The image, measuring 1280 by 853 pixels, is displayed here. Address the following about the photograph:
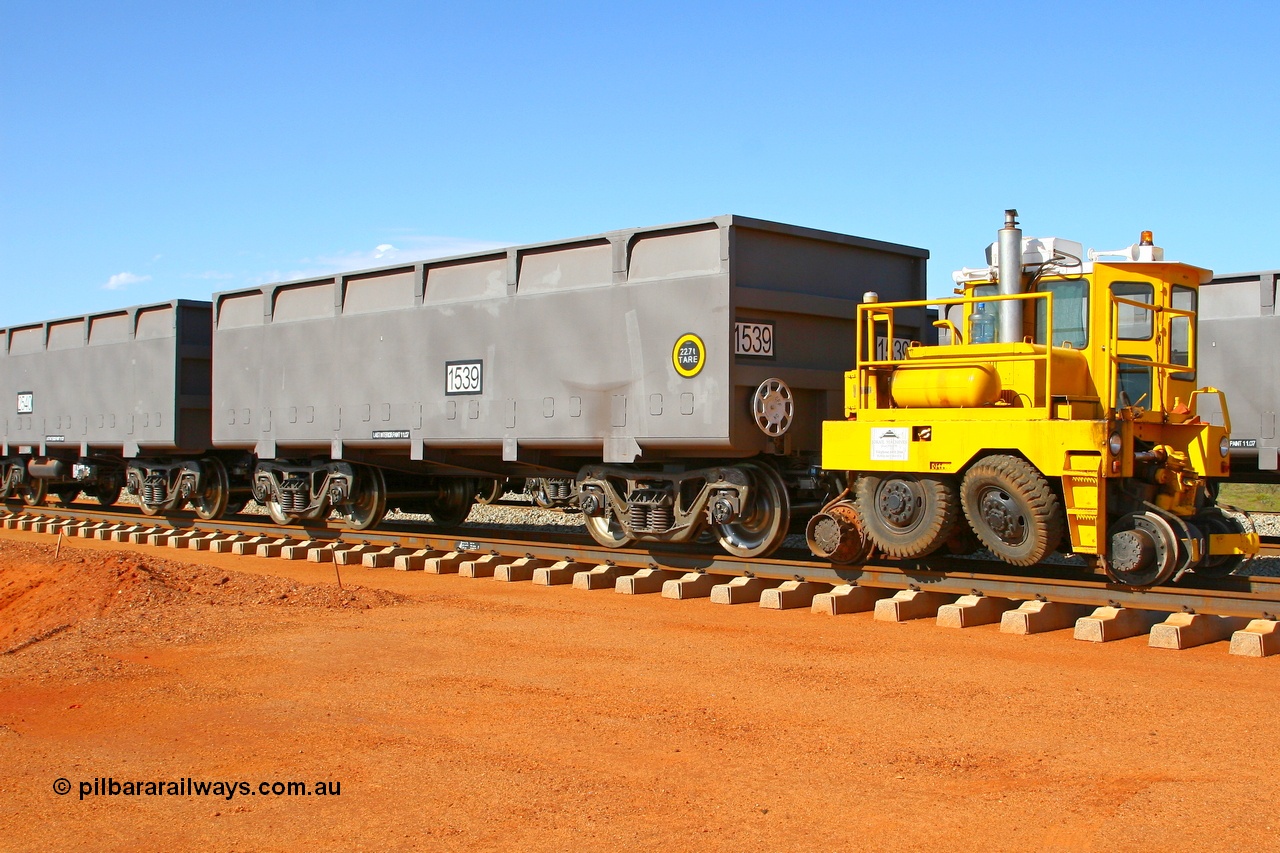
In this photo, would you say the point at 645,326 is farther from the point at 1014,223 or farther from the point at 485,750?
the point at 485,750

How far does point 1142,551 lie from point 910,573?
1872 millimetres

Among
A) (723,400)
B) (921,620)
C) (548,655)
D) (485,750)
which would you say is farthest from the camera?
(723,400)

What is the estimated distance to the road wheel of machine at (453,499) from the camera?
53.7 ft

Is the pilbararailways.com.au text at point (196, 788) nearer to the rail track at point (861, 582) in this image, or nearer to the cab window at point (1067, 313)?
the rail track at point (861, 582)

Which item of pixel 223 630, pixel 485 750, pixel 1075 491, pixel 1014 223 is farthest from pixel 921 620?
pixel 223 630

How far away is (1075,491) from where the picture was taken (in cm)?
848

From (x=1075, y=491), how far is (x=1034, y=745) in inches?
131

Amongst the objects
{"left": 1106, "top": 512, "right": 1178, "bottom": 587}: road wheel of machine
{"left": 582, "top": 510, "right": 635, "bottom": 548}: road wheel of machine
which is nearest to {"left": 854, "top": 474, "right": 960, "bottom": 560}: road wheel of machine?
{"left": 1106, "top": 512, "right": 1178, "bottom": 587}: road wheel of machine

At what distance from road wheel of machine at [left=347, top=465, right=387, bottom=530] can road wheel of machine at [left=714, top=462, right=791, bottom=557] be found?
18.9ft

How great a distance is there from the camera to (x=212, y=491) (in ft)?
Answer: 59.9

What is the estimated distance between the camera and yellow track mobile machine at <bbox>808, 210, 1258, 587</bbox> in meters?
8.46

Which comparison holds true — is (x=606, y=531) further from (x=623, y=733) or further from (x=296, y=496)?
(x=623, y=733)

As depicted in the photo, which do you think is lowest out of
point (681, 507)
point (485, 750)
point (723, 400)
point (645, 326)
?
point (485, 750)

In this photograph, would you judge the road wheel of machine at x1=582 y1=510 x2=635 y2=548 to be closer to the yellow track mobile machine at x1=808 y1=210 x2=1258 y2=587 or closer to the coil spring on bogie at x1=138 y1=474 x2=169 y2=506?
the yellow track mobile machine at x1=808 y1=210 x2=1258 y2=587
